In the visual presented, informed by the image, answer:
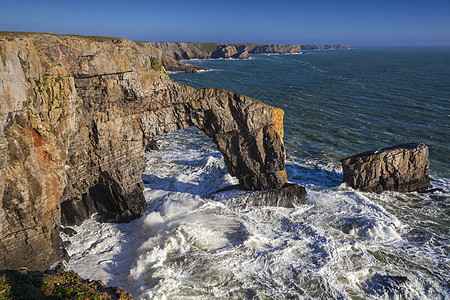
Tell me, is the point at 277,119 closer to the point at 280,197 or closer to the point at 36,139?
the point at 280,197

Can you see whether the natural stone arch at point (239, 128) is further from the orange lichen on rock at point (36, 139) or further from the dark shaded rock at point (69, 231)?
the dark shaded rock at point (69, 231)

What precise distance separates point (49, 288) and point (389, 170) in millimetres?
28842

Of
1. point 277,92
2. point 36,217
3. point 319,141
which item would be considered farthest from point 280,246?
point 277,92

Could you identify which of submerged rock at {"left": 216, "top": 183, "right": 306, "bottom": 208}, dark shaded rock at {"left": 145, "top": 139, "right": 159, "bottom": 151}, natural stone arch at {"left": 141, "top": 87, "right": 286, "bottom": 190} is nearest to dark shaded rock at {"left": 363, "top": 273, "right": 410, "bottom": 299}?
submerged rock at {"left": 216, "top": 183, "right": 306, "bottom": 208}

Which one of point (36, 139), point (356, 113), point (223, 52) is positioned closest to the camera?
point (36, 139)

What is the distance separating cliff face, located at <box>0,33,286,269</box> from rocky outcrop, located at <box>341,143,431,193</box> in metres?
8.20

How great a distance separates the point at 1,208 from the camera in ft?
46.8

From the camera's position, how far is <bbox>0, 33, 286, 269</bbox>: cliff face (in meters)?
14.2

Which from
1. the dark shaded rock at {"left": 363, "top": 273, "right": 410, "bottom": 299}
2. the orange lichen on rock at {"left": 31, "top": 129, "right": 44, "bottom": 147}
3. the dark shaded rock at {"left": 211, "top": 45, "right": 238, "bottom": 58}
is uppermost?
the dark shaded rock at {"left": 211, "top": 45, "right": 238, "bottom": 58}

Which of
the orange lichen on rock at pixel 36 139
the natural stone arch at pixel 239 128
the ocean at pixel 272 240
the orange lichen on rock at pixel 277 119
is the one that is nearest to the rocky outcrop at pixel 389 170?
the ocean at pixel 272 240

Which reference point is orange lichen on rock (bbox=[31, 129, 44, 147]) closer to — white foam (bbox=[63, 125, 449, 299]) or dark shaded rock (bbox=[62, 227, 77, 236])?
white foam (bbox=[63, 125, 449, 299])

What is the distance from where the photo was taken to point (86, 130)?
18641 mm

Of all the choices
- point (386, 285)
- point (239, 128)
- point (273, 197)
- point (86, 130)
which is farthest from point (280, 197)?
point (86, 130)

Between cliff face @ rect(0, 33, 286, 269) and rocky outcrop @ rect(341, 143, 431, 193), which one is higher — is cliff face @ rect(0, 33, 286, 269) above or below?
above
